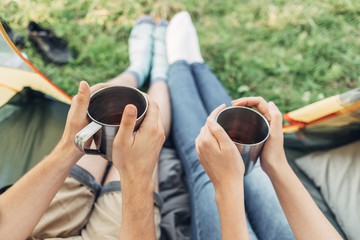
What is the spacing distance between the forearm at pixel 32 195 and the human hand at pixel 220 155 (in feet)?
1.48

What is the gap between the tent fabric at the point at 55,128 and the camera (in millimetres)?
1096

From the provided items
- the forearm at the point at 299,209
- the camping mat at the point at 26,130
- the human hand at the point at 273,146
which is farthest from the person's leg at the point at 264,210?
the camping mat at the point at 26,130

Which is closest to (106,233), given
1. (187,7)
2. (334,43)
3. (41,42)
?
(41,42)

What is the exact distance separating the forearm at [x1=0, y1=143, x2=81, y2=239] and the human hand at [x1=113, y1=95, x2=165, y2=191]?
0.70 feet

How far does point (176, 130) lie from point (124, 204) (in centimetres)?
68

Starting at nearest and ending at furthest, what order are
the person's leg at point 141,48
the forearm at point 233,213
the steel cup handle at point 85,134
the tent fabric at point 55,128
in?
the steel cup handle at point 85,134
the forearm at point 233,213
the tent fabric at point 55,128
the person's leg at point 141,48

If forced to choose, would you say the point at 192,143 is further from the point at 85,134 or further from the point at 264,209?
the point at 85,134

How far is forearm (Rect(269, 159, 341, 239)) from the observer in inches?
32.7

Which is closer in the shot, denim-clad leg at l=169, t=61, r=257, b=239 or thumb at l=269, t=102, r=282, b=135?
thumb at l=269, t=102, r=282, b=135

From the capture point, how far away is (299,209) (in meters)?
0.86

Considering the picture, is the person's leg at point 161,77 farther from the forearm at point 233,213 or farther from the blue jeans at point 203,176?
the forearm at point 233,213

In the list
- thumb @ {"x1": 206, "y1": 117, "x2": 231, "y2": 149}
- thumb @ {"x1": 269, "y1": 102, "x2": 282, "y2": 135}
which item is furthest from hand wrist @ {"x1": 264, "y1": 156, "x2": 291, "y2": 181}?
thumb @ {"x1": 206, "y1": 117, "x2": 231, "y2": 149}

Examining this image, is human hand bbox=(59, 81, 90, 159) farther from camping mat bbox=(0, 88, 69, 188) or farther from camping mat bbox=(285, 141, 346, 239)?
camping mat bbox=(285, 141, 346, 239)

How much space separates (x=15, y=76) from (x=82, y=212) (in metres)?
0.67
